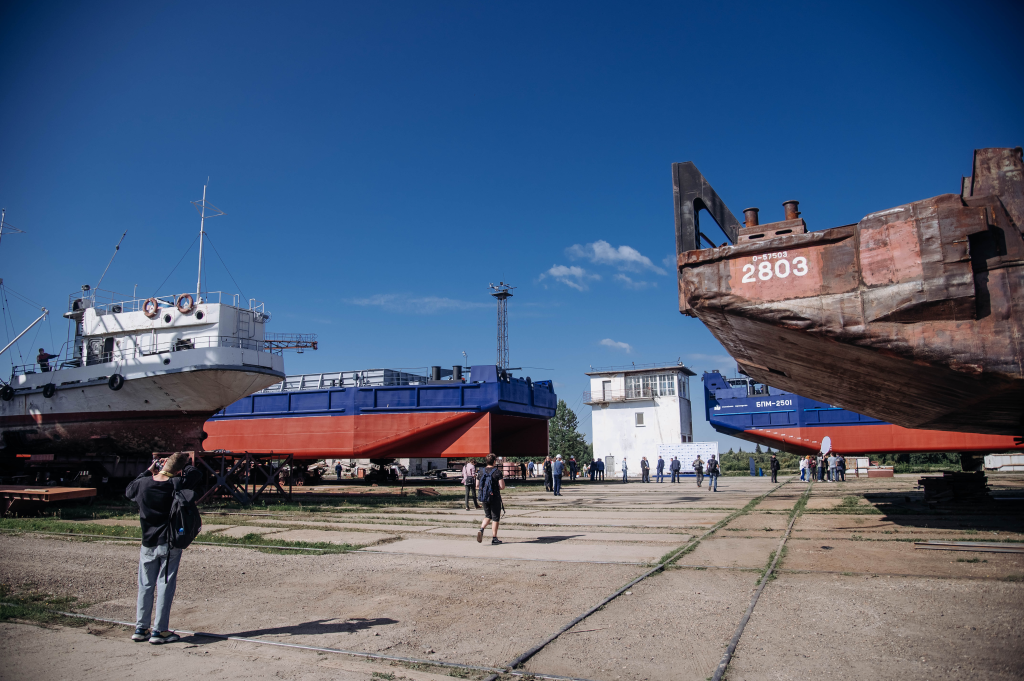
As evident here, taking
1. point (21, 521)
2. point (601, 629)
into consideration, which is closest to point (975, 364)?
point (601, 629)

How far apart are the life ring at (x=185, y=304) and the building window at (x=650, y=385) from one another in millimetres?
35547

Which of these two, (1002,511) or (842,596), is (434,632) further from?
(1002,511)

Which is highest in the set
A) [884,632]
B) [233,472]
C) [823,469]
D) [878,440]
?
[878,440]

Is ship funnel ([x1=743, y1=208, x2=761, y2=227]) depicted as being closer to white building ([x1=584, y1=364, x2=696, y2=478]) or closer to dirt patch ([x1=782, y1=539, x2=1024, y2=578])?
dirt patch ([x1=782, y1=539, x2=1024, y2=578])

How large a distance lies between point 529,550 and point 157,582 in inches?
207

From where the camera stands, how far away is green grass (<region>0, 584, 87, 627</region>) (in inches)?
206

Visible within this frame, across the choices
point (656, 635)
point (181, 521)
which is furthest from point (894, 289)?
point (181, 521)

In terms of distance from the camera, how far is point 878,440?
2391 cm

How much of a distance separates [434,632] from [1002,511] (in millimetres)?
13444

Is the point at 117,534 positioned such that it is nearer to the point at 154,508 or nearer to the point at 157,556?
the point at 157,556

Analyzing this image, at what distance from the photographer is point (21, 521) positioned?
12641 mm

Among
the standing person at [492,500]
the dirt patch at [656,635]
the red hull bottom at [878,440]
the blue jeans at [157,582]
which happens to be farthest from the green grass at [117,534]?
the red hull bottom at [878,440]

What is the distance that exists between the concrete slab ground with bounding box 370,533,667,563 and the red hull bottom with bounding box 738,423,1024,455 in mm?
15637

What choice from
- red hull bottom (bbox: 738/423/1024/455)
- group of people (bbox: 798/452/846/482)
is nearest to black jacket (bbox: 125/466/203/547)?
red hull bottom (bbox: 738/423/1024/455)
